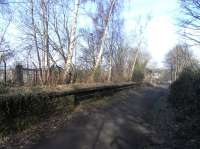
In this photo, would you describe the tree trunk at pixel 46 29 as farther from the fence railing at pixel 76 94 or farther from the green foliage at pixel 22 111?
the green foliage at pixel 22 111

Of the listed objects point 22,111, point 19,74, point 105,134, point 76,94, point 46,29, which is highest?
point 46,29

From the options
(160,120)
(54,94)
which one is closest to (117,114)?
(160,120)

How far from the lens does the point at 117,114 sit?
582 inches

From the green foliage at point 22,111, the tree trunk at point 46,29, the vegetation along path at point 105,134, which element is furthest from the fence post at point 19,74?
the green foliage at point 22,111

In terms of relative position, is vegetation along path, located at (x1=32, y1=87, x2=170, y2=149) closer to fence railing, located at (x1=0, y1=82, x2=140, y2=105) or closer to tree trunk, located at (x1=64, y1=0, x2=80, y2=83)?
fence railing, located at (x1=0, y1=82, x2=140, y2=105)

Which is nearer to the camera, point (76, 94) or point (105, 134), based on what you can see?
point (105, 134)

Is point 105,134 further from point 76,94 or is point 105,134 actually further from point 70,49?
point 70,49

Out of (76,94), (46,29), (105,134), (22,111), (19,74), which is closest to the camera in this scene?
(105,134)

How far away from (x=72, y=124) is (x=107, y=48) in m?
33.0

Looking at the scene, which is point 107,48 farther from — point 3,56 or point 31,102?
point 31,102

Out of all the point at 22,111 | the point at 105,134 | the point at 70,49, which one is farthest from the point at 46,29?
the point at 105,134

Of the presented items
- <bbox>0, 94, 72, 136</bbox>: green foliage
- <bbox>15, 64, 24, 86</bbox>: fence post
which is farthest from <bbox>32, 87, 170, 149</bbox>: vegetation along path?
<bbox>15, 64, 24, 86</bbox>: fence post

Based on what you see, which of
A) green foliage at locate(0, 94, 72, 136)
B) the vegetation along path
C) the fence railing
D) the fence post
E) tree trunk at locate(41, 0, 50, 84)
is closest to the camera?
the vegetation along path

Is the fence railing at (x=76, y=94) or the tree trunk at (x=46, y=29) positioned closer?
the fence railing at (x=76, y=94)
